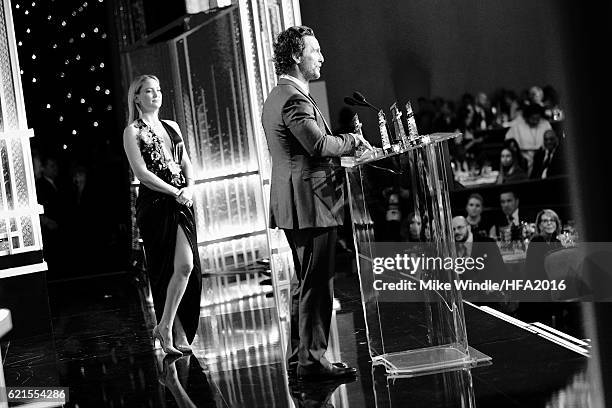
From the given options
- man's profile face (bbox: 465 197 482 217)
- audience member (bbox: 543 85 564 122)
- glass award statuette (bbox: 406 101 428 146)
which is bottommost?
man's profile face (bbox: 465 197 482 217)

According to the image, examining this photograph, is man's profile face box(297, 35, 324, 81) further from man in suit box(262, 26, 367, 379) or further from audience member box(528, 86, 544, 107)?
audience member box(528, 86, 544, 107)

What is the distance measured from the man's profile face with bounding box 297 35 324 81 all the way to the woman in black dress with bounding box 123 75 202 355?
1269 millimetres

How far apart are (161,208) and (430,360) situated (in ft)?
5.81

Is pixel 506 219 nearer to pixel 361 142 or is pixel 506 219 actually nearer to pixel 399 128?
pixel 399 128

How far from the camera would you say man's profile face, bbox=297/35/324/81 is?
4387 mm

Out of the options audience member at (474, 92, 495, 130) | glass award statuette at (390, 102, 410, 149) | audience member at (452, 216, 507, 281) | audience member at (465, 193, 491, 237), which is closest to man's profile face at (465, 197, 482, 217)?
audience member at (465, 193, 491, 237)

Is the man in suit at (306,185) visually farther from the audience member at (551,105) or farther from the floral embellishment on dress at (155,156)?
the audience member at (551,105)

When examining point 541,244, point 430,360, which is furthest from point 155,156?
point 541,244

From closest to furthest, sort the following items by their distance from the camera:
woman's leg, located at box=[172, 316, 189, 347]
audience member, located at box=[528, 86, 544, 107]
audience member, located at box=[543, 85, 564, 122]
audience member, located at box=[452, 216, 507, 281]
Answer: woman's leg, located at box=[172, 316, 189, 347], audience member, located at box=[452, 216, 507, 281], audience member, located at box=[543, 85, 564, 122], audience member, located at box=[528, 86, 544, 107]

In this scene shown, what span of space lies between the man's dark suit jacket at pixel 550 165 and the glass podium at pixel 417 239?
4.03 meters

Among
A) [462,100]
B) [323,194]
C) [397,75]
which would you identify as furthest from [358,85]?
[323,194]

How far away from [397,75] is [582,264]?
4684 mm

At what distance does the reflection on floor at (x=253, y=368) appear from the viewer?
398 centimetres

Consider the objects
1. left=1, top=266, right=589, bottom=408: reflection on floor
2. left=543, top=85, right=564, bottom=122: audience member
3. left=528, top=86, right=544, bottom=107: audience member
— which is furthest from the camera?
left=528, top=86, right=544, bottom=107: audience member
